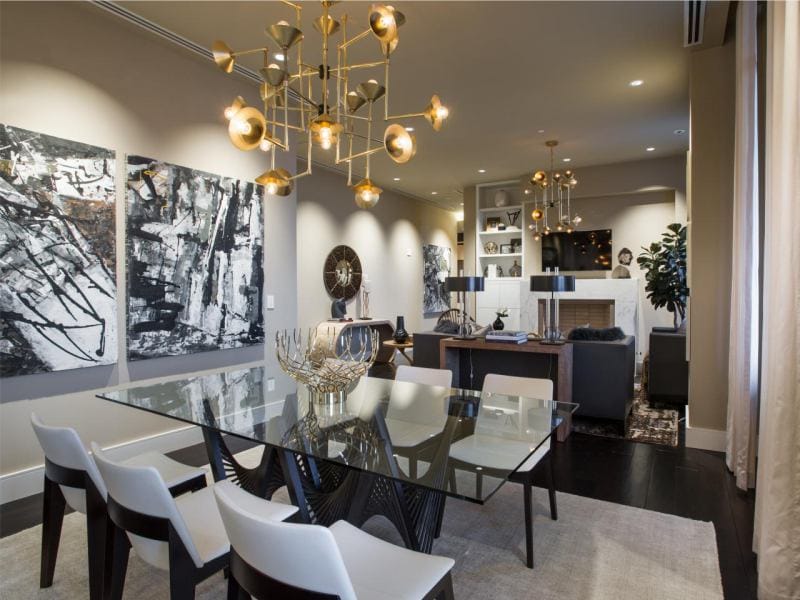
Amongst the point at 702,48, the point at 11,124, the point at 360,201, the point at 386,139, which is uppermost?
the point at 702,48

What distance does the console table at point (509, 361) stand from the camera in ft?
13.2

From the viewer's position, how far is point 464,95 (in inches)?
185

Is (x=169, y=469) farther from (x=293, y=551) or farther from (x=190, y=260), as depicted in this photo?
(x=190, y=260)

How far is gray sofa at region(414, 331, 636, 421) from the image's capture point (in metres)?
4.16

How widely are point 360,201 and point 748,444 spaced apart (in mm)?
2879

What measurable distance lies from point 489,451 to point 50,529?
6.05ft

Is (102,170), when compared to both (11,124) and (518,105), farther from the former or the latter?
(518,105)

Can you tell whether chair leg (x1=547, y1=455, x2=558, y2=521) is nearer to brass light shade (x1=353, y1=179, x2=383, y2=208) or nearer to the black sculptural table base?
the black sculptural table base

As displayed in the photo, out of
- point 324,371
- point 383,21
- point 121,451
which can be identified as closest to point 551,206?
point 383,21

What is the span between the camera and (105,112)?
321 centimetres

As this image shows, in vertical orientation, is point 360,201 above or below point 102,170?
below

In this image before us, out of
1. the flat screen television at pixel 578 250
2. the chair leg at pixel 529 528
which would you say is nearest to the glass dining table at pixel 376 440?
the chair leg at pixel 529 528

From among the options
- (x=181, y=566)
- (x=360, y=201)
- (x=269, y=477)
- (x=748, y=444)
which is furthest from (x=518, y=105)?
(x=181, y=566)

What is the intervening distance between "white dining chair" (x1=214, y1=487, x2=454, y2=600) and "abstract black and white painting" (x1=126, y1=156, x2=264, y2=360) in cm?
247
